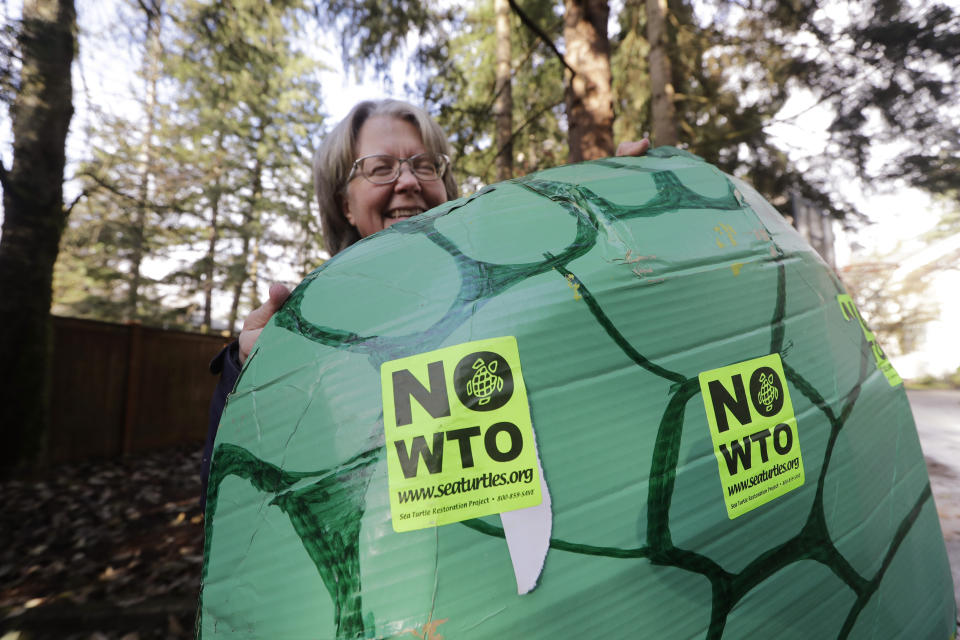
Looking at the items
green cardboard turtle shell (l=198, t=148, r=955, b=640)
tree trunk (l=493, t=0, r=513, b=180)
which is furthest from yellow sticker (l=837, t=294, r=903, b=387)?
tree trunk (l=493, t=0, r=513, b=180)

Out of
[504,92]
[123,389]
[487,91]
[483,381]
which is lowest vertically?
[483,381]

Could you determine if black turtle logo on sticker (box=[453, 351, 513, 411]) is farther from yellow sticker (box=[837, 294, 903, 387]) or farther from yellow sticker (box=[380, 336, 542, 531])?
yellow sticker (box=[837, 294, 903, 387])

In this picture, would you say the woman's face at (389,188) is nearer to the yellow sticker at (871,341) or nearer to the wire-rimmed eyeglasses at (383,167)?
the wire-rimmed eyeglasses at (383,167)

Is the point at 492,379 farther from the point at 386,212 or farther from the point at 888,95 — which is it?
the point at 888,95

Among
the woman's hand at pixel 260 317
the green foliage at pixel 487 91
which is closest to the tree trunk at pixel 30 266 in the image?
the green foliage at pixel 487 91

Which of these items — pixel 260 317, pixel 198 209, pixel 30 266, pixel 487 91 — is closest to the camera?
pixel 260 317

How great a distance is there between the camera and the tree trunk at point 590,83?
3.75 metres

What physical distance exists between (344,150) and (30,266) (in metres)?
4.78

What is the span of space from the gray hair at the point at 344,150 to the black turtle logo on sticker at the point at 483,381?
113 cm

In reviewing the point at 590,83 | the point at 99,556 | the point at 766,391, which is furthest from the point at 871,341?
the point at 99,556

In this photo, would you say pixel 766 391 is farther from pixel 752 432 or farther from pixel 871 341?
pixel 871 341

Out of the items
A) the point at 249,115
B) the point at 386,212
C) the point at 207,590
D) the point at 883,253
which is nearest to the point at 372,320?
the point at 207,590

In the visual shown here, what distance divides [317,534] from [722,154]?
9201mm

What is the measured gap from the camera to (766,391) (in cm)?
72
